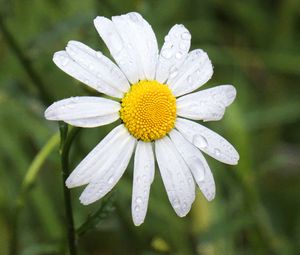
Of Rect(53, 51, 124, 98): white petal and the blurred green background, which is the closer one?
Rect(53, 51, 124, 98): white petal

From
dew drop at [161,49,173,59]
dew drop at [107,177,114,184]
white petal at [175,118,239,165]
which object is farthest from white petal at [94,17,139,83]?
dew drop at [107,177,114,184]

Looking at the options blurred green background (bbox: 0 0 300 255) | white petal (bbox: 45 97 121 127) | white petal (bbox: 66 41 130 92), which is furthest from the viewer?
blurred green background (bbox: 0 0 300 255)

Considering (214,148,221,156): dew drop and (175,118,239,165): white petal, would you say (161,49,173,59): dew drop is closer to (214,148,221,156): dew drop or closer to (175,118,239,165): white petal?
(175,118,239,165): white petal

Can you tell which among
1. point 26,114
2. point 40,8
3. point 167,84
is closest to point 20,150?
point 26,114

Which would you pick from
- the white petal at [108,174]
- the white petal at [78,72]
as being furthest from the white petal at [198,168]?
the white petal at [78,72]

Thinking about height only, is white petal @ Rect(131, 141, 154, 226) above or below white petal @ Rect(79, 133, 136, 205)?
below

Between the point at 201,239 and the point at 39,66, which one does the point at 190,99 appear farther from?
the point at 39,66

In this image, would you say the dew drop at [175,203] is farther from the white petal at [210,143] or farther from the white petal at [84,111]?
the white petal at [84,111]

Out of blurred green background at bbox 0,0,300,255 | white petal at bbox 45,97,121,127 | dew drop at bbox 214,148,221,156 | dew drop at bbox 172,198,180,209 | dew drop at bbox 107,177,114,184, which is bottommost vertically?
blurred green background at bbox 0,0,300,255
